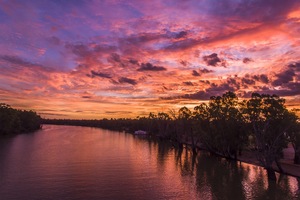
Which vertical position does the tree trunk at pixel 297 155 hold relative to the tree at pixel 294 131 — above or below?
below

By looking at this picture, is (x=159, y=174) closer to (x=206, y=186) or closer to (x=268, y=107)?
(x=206, y=186)

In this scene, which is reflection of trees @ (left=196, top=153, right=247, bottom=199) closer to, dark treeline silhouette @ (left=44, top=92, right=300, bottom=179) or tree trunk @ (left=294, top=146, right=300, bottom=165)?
A: dark treeline silhouette @ (left=44, top=92, right=300, bottom=179)

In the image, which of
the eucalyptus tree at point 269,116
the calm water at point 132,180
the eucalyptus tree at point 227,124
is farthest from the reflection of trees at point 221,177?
the eucalyptus tree at point 269,116

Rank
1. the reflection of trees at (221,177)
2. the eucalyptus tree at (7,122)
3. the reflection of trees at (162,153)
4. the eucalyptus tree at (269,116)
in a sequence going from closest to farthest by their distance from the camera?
the reflection of trees at (221,177), the eucalyptus tree at (269,116), the reflection of trees at (162,153), the eucalyptus tree at (7,122)

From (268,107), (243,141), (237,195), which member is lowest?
(237,195)

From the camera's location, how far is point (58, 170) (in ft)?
204

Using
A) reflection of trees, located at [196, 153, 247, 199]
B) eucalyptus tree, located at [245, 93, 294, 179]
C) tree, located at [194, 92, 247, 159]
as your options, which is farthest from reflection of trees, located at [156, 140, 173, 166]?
eucalyptus tree, located at [245, 93, 294, 179]

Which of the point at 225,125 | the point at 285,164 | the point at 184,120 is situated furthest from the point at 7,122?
the point at 285,164

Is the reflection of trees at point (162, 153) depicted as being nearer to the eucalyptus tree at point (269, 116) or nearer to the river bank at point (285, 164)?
the river bank at point (285, 164)

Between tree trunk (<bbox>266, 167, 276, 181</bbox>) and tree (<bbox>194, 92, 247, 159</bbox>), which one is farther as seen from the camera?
tree (<bbox>194, 92, 247, 159</bbox>)

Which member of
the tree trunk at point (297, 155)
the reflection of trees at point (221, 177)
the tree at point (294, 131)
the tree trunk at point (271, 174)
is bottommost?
the reflection of trees at point (221, 177)

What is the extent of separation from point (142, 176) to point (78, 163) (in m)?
21.2

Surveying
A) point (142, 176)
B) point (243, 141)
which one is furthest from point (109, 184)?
point (243, 141)

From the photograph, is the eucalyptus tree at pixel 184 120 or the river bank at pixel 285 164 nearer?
the river bank at pixel 285 164
